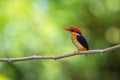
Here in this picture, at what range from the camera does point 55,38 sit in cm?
218

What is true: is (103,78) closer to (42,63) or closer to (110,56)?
(110,56)

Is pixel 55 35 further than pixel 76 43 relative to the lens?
Yes

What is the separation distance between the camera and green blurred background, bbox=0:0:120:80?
2080 mm

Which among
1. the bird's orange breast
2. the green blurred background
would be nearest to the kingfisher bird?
the bird's orange breast

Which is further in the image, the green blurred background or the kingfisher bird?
the green blurred background

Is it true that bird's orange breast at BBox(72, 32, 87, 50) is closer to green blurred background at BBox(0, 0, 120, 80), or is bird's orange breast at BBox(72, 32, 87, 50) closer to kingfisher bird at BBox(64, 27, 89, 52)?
kingfisher bird at BBox(64, 27, 89, 52)

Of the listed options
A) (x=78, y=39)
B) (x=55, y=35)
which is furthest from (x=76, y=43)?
(x=55, y=35)

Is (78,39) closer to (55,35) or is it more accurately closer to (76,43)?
(76,43)

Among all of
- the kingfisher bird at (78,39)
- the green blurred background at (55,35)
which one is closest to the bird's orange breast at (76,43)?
the kingfisher bird at (78,39)

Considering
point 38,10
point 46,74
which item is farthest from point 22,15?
point 46,74

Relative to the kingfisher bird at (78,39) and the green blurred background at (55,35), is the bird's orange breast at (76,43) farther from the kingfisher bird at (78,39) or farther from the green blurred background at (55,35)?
the green blurred background at (55,35)

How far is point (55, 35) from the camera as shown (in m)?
2.16

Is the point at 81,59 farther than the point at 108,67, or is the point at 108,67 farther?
the point at 108,67

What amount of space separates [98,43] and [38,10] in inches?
21.3
